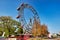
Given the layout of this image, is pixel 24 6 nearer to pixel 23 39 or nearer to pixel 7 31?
pixel 23 39

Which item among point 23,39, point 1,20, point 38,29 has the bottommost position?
point 23,39

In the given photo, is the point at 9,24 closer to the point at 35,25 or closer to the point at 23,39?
the point at 35,25

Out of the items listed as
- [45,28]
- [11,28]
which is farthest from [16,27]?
[45,28]

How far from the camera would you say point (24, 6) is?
22.0 metres

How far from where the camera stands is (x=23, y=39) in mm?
19578

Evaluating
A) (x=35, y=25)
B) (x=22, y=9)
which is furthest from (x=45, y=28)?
(x=22, y=9)

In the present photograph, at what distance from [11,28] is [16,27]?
2754 millimetres

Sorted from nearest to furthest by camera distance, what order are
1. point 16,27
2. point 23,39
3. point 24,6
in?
1. point 23,39
2. point 24,6
3. point 16,27

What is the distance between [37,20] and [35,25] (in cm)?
88

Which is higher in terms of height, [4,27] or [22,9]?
[22,9]

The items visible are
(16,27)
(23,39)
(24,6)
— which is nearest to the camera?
(23,39)

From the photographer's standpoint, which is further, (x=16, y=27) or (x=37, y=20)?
(x=16, y=27)

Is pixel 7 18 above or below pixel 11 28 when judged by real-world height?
above

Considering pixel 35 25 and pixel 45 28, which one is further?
pixel 45 28
